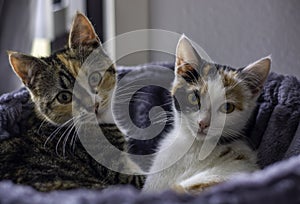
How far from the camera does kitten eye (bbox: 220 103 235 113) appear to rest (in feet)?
3.96

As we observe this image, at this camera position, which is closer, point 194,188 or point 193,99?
point 194,188

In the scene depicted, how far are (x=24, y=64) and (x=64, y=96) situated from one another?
0.13 metres

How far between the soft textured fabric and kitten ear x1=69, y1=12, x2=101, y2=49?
0.24 meters

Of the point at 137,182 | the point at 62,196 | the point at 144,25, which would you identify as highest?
the point at 144,25

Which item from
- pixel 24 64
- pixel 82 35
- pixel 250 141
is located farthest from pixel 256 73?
pixel 24 64

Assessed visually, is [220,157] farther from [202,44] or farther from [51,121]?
[202,44]

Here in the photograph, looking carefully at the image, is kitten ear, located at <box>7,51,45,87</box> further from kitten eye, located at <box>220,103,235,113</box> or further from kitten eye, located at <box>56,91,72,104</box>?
kitten eye, located at <box>220,103,235,113</box>

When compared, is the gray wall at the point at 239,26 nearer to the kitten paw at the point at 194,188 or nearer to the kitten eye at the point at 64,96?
the kitten paw at the point at 194,188

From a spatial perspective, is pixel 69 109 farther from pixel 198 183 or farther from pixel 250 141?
pixel 250 141

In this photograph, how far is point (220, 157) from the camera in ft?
4.07

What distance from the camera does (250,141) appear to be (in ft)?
4.50

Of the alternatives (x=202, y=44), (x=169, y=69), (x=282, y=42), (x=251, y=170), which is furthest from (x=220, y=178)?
(x=202, y=44)

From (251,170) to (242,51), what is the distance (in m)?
0.79

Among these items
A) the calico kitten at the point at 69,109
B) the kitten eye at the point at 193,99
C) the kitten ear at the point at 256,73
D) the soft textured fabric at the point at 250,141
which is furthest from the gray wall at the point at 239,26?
the calico kitten at the point at 69,109
